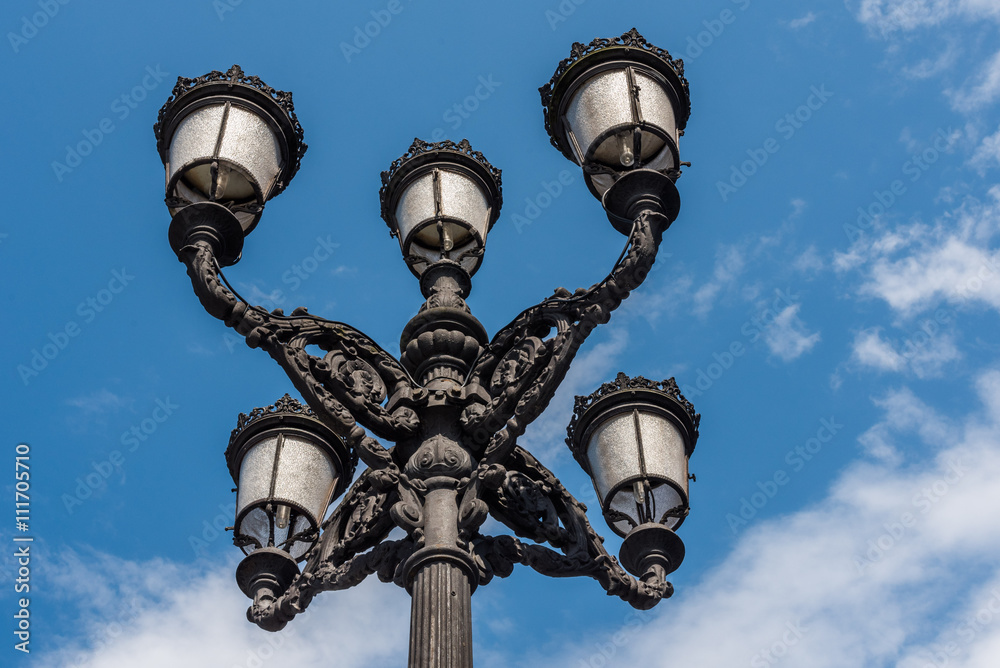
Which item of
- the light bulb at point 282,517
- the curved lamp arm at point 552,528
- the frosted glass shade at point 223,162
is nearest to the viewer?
the curved lamp arm at point 552,528

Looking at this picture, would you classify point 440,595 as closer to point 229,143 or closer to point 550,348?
point 550,348

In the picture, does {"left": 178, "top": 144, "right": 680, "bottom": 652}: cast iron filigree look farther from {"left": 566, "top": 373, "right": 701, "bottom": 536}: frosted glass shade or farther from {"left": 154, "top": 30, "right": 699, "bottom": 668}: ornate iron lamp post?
{"left": 566, "top": 373, "right": 701, "bottom": 536}: frosted glass shade

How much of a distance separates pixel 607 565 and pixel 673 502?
0.87 metres

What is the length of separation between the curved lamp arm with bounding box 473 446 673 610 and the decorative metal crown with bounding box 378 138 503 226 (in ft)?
5.40

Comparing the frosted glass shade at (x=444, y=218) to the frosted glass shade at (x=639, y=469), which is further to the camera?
the frosted glass shade at (x=444, y=218)

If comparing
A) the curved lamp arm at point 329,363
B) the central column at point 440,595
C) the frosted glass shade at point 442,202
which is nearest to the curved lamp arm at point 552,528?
the central column at point 440,595

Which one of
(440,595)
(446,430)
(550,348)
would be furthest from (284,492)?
(440,595)

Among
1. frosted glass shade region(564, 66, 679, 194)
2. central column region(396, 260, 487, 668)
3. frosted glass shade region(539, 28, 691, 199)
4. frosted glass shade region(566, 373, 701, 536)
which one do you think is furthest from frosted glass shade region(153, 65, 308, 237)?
frosted glass shade region(566, 373, 701, 536)

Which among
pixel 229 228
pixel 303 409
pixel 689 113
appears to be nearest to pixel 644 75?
pixel 689 113

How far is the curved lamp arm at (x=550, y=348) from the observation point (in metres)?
4.87

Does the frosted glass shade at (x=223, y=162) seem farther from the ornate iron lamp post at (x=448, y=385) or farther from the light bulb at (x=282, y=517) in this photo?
the light bulb at (x=282, y=517)

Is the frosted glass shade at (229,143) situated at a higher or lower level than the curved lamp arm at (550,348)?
higher

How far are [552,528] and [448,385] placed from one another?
74cm

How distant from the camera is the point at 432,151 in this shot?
6164 mm
